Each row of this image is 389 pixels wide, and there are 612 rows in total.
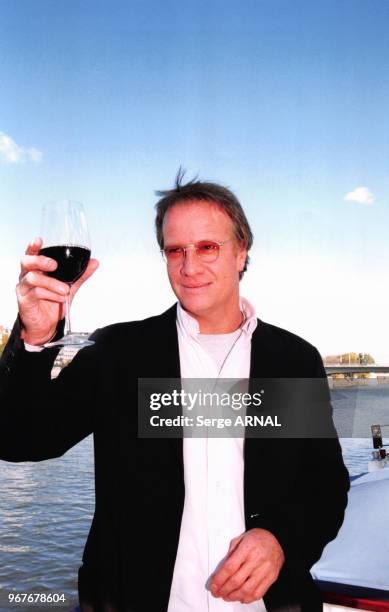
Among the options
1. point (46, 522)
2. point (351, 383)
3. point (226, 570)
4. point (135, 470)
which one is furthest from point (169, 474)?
point (351, 383)

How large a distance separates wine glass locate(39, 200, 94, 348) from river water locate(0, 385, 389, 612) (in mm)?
8736

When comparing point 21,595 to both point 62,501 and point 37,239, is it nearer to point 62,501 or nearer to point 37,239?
point 62,501

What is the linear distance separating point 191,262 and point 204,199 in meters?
0.33

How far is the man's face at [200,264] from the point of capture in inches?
90.7

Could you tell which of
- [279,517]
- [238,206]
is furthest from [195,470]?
[238,206]

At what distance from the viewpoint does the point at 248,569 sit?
168cm

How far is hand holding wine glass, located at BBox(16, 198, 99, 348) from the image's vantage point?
1.50 m

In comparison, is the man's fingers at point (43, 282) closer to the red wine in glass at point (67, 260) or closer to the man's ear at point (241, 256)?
the red wine in glass at point (67, 260)

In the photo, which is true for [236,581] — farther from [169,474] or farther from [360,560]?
[360,560]

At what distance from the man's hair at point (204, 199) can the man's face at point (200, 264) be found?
0.11 feet

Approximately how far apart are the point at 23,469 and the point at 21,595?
13.5m

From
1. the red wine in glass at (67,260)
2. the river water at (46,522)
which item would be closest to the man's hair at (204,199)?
the red wine in glass at (67,260)

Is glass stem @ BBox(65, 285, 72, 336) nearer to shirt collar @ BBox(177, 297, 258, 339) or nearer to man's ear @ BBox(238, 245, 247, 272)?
shirt collar @ BBox(177, 297, 258, 339)

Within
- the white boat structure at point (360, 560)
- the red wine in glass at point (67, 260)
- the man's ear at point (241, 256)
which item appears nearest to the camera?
the red wine in glass at point (67, 260)
